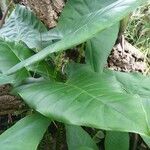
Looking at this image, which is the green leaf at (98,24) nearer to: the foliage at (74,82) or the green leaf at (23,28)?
the foliage at (74,82)

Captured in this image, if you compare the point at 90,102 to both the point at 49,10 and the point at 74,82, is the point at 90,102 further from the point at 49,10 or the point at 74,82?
the point at 49,10

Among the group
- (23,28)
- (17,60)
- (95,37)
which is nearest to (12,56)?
(17,60)

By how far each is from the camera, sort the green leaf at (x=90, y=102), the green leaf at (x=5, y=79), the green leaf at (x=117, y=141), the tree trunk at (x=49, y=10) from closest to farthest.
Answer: the green leaf at (x=90, y=102) < the green leaf at (x=5, y=79) < the green leaf at (x=117, y=141) < the tree trunk at (x=49, y=10)

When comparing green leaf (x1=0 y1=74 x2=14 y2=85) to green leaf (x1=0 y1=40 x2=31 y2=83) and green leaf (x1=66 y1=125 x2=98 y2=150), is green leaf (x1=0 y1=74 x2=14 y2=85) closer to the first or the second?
green leaf (x1=0 y1=40 x2=31 y2=83)

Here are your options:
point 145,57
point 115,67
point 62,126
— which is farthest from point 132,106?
point 145,57

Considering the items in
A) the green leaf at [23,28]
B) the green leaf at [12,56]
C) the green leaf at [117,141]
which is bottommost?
the green leaf at [117,141]

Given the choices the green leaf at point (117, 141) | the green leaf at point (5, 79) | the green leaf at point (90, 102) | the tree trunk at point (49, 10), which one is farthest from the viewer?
the tree trunk at point (49, 10)


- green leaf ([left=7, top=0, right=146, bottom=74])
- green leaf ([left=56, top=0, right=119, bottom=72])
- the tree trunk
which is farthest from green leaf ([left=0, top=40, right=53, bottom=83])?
the tree trunk

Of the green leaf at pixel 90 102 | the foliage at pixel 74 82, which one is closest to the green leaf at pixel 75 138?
the foliage at pixel 74 82
